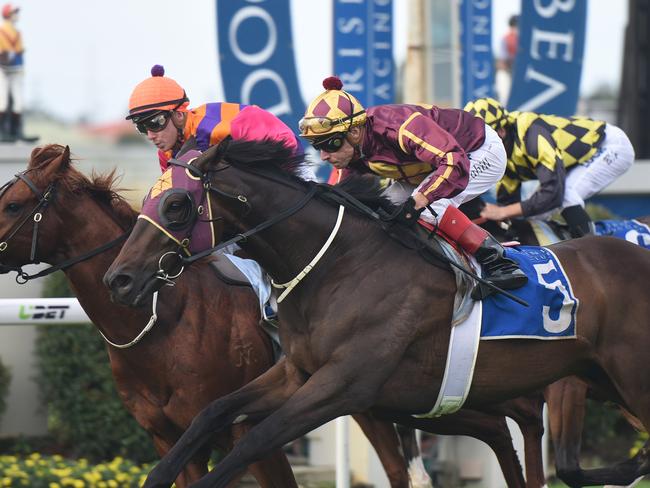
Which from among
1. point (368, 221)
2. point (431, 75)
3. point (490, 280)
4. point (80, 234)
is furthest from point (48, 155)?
point (431, 75)

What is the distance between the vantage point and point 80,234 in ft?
17.2

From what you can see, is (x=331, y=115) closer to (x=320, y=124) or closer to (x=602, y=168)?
(x=320, y=124)

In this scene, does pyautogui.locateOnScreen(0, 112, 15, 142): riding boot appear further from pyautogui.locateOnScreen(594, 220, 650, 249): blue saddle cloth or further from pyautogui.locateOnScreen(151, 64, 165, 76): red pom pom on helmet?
pyautogui.locateOnScreen(594, 220, 650, 249): blue saddle cloth

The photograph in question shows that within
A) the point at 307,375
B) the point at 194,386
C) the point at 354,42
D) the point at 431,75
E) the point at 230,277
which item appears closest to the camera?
the point at 307,375

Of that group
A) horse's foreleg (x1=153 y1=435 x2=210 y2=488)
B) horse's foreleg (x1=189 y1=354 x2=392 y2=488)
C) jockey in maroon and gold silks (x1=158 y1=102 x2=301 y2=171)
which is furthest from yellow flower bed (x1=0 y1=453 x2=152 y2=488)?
horse's foreleg (x1=189 y1=354 x2=392 y2=488)

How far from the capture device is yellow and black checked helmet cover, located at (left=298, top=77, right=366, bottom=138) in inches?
184

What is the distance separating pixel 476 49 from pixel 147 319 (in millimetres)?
4478

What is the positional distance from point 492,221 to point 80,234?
2.12 meters

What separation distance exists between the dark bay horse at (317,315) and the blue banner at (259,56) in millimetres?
3251

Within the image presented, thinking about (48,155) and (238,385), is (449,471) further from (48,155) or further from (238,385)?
(48,155)

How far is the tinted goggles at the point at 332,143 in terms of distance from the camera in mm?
4738

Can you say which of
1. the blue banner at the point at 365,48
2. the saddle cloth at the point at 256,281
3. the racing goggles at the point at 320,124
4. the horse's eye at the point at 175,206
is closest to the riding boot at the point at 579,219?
the saddle cloth at the point at 256,281

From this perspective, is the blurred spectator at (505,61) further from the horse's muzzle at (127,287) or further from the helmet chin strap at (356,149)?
the horse's muzzle at (127,287)

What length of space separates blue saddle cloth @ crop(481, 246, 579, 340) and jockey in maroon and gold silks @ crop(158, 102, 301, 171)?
1.05 metres
